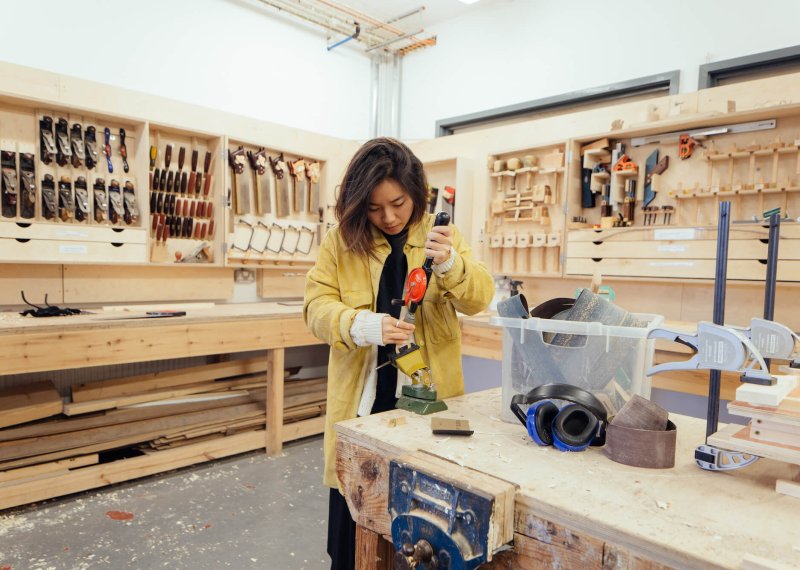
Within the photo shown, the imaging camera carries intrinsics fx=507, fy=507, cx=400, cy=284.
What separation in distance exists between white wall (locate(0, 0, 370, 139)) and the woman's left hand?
2958 millimetres

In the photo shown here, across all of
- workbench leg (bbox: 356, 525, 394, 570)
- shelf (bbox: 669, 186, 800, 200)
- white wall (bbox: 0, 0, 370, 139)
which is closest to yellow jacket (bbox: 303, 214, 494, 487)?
workbench leg (bbox: 356, 525, 394, 570)

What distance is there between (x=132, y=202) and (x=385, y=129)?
245 cm

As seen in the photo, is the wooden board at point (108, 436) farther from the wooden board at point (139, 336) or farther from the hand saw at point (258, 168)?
the hand saw at point (258, 168)

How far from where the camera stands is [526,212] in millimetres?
3359

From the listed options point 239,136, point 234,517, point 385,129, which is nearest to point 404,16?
point 385,129

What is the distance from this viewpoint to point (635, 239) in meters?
2.80

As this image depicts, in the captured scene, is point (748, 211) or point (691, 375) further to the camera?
point (748, 211)

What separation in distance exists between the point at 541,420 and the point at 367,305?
61cm

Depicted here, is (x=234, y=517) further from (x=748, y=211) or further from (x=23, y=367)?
(x=748, y=211)

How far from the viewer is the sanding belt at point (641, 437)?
85cm

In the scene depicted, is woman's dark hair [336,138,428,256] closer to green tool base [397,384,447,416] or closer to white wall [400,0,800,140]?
green tool base [397,384,447,416]

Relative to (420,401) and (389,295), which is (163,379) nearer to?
(389,295)

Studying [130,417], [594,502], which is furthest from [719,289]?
[130,417]

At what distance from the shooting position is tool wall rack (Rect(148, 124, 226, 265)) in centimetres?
315
